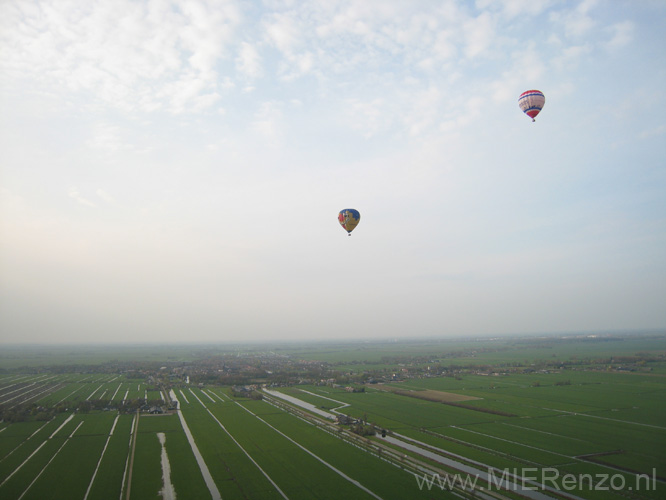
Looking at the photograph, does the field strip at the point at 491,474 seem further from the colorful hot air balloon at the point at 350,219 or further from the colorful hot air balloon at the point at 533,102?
the colorful hot air balloon at the point at 533,102

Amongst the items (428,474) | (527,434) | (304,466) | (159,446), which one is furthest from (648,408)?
A: (159,446)

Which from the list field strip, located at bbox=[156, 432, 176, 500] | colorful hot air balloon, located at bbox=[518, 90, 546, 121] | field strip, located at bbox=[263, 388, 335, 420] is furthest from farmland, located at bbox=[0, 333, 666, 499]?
colorful hot air balloon, located at bbox=[518, 90, 546, 121]


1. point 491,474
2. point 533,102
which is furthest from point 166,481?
point 533,102

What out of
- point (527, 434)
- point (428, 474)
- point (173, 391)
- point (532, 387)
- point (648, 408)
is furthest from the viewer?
point (173, 391)

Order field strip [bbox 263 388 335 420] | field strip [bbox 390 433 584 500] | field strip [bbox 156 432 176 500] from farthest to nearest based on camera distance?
field strip [bbox 263 388 335 420] → field strip [bbox 156 432 176 500] → field strip [bbox 390 433 584 500]

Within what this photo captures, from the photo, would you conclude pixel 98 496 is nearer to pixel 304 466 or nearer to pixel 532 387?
pixel 304 466

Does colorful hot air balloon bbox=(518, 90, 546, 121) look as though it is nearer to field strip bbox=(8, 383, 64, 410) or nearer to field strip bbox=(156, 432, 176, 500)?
field strip bbox=(156, 432, 176, 500)

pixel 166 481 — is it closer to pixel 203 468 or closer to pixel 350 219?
pixel 203 468
